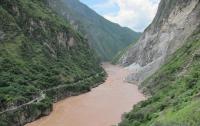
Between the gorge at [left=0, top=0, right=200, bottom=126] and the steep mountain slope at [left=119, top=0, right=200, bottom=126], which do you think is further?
the gorge at [left=0, top=0, right=200, bottom=126]

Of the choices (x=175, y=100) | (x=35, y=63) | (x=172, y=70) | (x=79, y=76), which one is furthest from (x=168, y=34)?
(x=175, y=100)

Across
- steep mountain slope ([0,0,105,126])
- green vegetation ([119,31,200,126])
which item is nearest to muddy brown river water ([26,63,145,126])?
steep mountain slope ([0,0,105,126])


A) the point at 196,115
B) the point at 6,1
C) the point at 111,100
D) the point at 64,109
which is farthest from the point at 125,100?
the point at 196,115

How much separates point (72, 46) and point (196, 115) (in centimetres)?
11701

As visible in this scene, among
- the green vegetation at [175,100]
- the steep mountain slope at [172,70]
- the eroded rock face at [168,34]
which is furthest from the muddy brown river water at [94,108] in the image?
the eroded rock face at [168,34]

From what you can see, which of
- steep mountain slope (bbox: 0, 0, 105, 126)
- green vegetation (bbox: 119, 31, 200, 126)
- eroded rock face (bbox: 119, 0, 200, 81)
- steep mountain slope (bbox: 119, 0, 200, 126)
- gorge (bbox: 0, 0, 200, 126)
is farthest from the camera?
eroded rock face (bbox: 119, 0, 200, 81)

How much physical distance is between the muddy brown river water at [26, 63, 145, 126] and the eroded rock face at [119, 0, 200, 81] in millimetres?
12892

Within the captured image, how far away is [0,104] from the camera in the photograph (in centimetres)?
7175

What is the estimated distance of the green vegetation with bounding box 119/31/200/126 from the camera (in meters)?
36.0

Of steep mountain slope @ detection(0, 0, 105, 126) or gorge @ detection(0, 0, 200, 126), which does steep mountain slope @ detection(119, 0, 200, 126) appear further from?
steep mountain slope @ detection(0, 0, 105, 126)

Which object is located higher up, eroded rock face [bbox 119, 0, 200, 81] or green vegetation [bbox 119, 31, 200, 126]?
eroded rock face [bbox 119, 0, 200, 81]

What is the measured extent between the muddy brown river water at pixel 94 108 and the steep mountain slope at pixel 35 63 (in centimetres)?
276

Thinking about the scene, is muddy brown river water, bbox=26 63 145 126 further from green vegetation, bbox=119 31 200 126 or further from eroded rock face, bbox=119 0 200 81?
eroded rock face, bbox=119 0 200 81

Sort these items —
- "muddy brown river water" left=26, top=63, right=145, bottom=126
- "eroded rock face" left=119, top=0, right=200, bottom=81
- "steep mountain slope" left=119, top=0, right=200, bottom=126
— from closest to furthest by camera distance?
"steep mountain slope" left=119, top=0, right=200, bottom=126, "muddy brown river water" left=26, top=63, right=145, bottom=126, "eroded rock face" left=119, top=0, right=200, bottom=81
